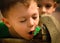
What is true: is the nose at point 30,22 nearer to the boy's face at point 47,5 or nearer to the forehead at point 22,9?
the forehead at point 22,9

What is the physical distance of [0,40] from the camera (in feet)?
1.66

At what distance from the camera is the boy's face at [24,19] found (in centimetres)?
52

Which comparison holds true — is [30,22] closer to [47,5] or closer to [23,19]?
[23,19]

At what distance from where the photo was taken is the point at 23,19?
20.9 inches

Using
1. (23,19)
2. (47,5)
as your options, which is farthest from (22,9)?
(47,5)

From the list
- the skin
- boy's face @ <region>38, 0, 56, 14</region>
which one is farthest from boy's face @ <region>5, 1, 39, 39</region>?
boy's face @ <region>38, 0, 56, 14</region>

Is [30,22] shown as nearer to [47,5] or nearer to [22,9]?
[22,9]

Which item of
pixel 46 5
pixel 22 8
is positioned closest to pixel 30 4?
pixel 22 8

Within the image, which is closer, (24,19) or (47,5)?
(24,19)

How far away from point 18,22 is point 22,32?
3 cm

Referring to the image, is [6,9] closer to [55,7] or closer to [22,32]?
[22,32]

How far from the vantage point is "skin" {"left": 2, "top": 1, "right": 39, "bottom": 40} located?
0.52m

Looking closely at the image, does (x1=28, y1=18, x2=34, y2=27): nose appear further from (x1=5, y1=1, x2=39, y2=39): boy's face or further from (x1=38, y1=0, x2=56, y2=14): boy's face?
(x1=38, y1=0, x2=56, y2=14): boy's face

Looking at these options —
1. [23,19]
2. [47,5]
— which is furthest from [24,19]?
[47,5]
